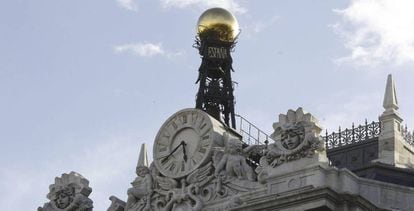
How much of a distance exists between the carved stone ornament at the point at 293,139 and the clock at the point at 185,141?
145 inches

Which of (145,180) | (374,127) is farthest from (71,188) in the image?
(374,127)

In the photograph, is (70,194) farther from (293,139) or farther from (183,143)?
(293,139)

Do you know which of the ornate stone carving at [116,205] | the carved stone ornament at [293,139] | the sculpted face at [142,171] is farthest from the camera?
the ornate stone carving at [116,205]

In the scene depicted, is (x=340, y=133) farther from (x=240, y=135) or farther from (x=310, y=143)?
(x=310, y=143)

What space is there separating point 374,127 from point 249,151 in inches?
370

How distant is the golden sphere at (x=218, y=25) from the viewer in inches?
2837

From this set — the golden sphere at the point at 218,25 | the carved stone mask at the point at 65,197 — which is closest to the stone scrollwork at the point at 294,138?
the carved stone mask at the point at 65,197

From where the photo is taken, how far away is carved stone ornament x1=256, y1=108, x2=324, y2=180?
182 feet

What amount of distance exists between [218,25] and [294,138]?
17433 millimetres

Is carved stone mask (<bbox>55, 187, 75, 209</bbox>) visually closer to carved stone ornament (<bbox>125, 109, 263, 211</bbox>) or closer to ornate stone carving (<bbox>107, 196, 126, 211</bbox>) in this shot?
ornate stone carving (<bbox>107, 196, 126, 211</bbox>)

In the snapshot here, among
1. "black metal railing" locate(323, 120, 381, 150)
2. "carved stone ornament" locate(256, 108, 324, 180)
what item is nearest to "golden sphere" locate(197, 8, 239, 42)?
"black metal railing" locate(323, 120, 381, 150)

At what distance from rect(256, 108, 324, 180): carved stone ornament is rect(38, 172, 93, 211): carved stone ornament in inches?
453

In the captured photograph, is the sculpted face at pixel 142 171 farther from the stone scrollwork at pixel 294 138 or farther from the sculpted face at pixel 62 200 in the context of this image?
the stone scrollwork at pixel 294 138

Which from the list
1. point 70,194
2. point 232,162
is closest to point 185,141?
point 232,162
